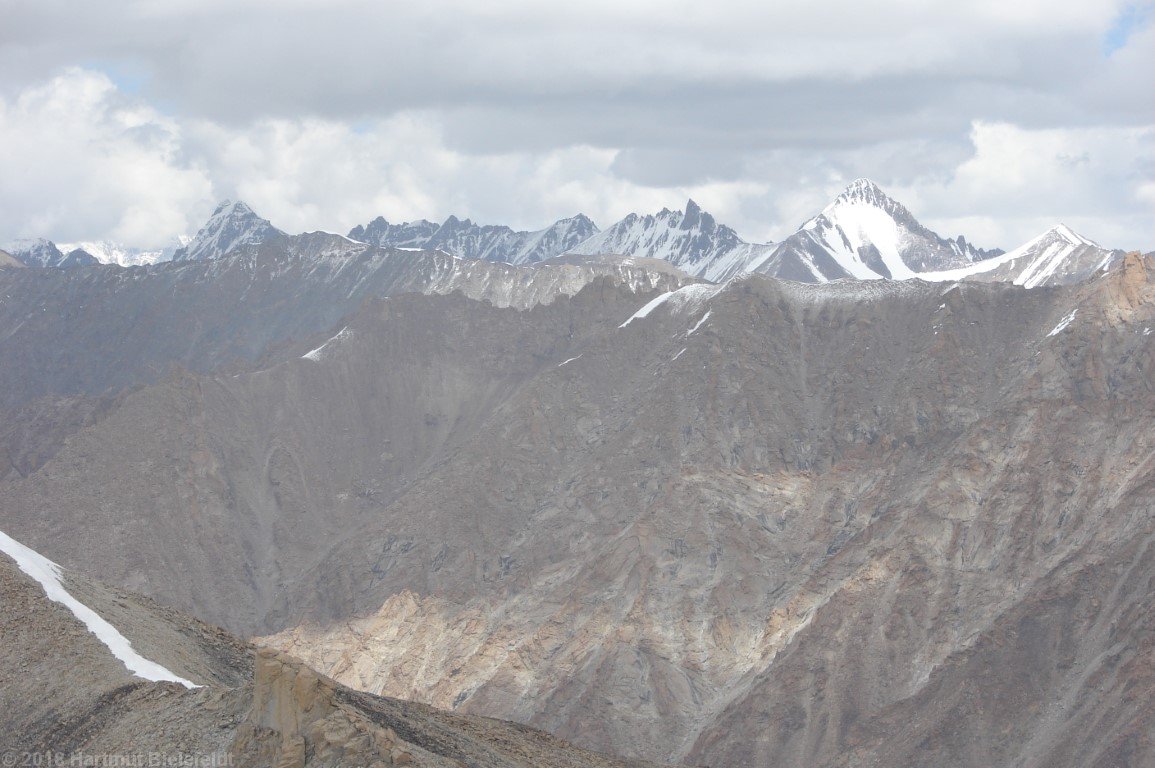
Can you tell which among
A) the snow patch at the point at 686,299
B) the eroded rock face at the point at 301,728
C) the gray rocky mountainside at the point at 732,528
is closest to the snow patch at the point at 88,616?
the eroded rock face at the point at 301,728

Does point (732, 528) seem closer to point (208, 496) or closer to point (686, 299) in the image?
point (686, 299)

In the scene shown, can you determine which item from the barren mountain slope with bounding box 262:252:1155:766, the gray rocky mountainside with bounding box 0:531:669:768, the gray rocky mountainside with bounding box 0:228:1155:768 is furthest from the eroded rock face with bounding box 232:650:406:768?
the barren mountain slope with bounding box 262:252:1155:766

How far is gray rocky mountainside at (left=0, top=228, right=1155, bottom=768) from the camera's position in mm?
120375

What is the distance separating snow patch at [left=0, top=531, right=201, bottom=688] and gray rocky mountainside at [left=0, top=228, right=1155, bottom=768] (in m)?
70.9

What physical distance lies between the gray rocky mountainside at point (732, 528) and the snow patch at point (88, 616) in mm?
70946

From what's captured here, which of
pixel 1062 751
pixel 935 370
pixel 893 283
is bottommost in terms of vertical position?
pixel 1062 751

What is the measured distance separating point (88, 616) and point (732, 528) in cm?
10405

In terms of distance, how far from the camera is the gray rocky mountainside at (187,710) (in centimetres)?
3912

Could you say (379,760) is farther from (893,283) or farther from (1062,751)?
(893,283)

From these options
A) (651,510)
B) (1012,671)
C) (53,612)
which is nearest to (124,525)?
(651,510)

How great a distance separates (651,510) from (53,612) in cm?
10568

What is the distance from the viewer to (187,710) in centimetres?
4381

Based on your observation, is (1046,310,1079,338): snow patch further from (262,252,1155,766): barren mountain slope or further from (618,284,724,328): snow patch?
(618,284,724,328): snow patch

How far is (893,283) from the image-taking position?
185250mm
